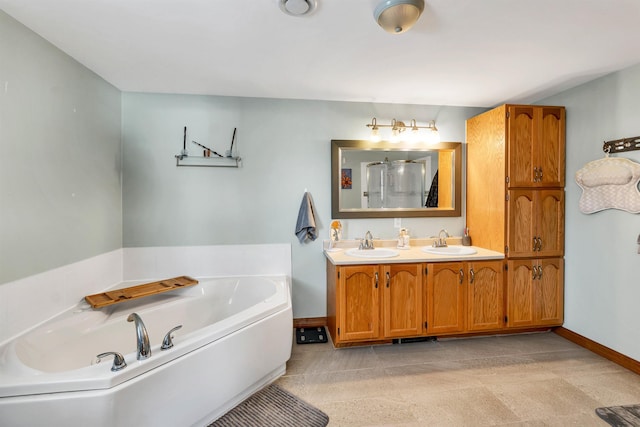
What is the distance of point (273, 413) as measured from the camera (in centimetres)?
179

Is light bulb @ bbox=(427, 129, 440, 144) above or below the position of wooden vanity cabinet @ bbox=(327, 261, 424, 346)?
above

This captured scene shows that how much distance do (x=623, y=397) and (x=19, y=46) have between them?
4365mm

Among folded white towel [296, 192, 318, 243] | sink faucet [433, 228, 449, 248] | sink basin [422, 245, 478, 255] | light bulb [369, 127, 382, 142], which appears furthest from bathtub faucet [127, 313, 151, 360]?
sink faucet [433, 228, 449, 248]

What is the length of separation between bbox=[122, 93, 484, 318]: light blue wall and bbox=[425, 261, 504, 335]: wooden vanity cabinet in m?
0.63

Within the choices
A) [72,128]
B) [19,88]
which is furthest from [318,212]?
[19,88]

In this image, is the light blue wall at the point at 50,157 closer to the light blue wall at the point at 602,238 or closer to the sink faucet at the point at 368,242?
the sink faucet at the point at 368,242

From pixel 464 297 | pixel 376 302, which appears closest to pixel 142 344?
pixel 376 302

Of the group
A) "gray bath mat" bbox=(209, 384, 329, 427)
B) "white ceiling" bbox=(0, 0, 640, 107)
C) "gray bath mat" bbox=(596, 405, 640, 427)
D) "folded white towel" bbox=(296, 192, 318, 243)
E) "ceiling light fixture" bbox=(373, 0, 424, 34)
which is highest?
"white ceiling" bbox=(0, 0, 640, 107)

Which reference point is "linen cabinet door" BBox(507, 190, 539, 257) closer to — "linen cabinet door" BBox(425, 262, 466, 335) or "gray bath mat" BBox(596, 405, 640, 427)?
"linen cabinet door" BBox(425, 262, 466, 335)

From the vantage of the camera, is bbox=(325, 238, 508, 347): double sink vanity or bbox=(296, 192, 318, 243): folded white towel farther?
bbox=(296, 192, 318, 243): folded white towel

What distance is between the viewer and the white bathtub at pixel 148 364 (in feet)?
4.07

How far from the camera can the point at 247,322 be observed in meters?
1.90

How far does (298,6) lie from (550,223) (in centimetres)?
285

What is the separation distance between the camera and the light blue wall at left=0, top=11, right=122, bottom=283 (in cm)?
159
